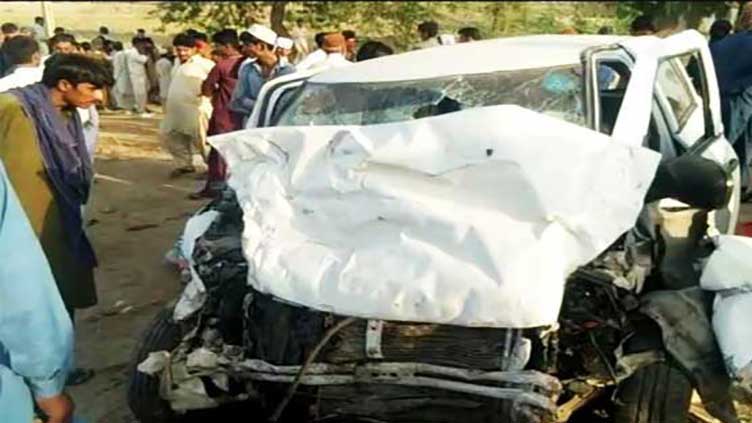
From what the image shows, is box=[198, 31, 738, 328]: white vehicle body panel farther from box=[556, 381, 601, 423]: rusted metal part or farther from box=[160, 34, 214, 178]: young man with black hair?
box=[160, 34, 214, 178]: young man with black hair

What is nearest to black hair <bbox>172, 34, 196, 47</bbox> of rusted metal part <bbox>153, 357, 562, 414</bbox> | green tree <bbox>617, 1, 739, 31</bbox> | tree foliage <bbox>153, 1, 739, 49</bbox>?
rusted metal part <bbox>153, 357, 562, 414</bbox>

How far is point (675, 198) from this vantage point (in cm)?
393

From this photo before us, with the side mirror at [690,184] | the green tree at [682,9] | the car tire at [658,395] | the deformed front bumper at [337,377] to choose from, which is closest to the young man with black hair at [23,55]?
the deformed front bumper at [337,377]

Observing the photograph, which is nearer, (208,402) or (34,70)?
(208,402)

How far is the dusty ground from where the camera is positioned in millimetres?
5253

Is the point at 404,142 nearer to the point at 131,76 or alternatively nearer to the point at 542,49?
the point at 542,49

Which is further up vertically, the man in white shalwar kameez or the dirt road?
the dirt road

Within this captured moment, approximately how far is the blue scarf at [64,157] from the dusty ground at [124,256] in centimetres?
72

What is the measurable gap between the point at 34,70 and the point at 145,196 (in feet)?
13.5

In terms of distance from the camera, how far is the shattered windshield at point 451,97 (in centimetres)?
425

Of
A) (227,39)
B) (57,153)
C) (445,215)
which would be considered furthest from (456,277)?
(227,39)

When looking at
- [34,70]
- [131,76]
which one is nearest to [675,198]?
[34,70]

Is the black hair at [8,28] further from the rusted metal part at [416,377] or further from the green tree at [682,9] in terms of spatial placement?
the green tree at [682,9]

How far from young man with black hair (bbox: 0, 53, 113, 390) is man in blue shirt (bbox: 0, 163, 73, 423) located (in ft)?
6.85
